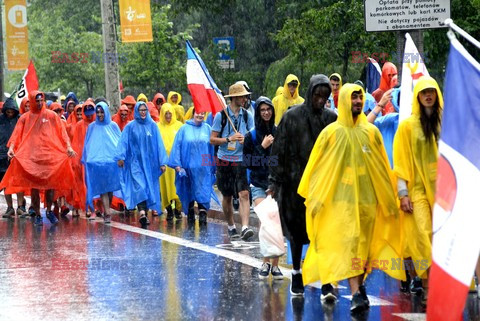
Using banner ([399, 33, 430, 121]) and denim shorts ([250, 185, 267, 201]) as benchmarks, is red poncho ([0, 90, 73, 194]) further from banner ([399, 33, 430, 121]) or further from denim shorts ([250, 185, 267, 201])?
banner ([399, 33, 430, 121])

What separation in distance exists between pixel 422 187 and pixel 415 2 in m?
4.84

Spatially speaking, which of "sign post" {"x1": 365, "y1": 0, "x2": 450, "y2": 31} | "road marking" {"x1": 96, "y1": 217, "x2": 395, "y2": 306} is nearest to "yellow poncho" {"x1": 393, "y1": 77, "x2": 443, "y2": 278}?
"road marking" {"x1": 96, "y1": 217, "x2": 395, "y2": 306}

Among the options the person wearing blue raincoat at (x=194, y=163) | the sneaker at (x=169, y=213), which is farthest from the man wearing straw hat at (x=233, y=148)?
the sneaker at (x=169, y=213)

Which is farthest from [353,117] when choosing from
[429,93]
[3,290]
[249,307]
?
[3,290]

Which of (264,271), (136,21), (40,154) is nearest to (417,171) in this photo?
(264,271)

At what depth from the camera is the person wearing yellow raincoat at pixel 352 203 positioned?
936 cm

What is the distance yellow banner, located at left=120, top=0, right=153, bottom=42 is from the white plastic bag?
16249 millimetres

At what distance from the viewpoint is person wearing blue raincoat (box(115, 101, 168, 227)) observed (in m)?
17.7

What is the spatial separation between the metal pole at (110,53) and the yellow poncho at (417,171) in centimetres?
1691

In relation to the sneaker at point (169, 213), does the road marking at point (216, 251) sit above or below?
above

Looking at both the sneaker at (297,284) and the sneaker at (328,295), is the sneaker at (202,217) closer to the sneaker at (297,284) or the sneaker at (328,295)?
the sneaker at (297,284)

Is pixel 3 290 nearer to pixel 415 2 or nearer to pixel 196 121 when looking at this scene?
pixel 415 2

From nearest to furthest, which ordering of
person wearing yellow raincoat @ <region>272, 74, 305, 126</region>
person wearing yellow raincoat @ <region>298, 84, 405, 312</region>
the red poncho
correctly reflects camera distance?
person wearing yellow raincoat @ <region>298, 84, 405, 312</region> → the red poncho → person wearing yellow raincoat @ <region>272, 74, 305, 126</region>

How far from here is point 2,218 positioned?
18906 millimetres
